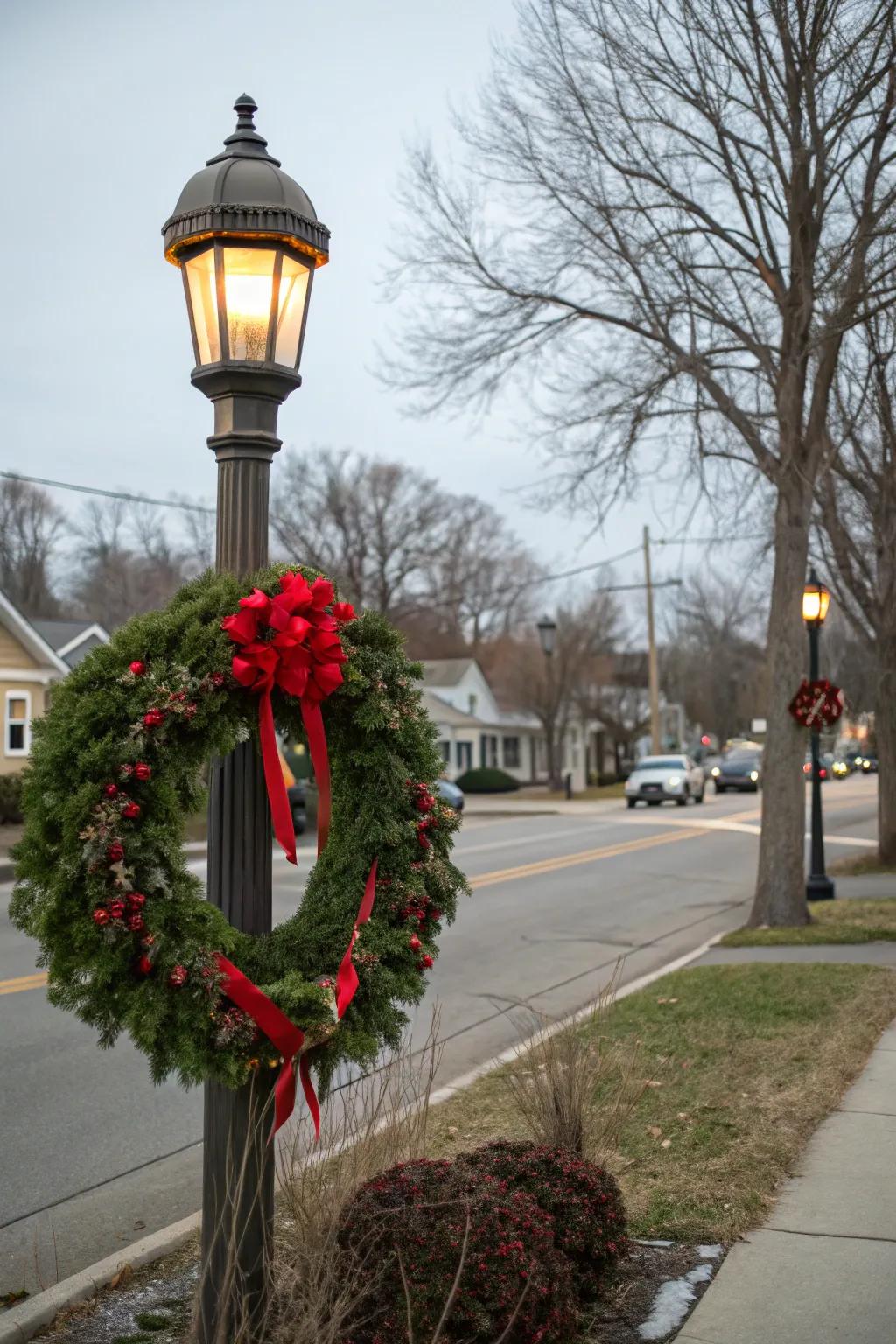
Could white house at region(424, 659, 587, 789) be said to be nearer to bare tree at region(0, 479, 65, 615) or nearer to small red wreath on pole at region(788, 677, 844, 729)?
bare tree at region(0, 479, 65, 615)

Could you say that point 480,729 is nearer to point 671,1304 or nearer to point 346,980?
point 671,1304

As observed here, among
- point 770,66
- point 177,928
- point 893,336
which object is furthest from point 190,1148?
point 893,336

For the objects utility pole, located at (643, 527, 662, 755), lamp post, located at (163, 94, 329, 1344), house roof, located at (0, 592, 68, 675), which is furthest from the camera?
utility pole, located at (643, 527, 662, 755)

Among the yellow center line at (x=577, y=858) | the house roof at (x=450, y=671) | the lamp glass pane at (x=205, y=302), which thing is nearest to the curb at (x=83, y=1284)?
the lamp glass pane at (x=205, y=302)

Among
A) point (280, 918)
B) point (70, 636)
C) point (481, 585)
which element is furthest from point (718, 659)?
point (280, 918)

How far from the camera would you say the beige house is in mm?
28953

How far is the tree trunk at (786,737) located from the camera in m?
12.1

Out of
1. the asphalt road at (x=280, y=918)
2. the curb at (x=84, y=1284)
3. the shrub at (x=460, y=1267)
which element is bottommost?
the asphalt road at (x=280, y=918)

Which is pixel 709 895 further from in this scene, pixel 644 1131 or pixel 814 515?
pixel 644 1131

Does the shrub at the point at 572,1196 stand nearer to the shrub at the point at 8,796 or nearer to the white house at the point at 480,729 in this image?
the shrub at the point at 8,796

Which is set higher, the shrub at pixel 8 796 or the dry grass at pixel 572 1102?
the shrub at pixel 8 796

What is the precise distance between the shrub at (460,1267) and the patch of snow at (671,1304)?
288 millimetres

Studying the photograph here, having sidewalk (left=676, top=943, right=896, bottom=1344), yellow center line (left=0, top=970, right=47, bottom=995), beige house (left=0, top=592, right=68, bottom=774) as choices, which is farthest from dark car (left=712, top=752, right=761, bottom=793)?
sidewalk (left=676, top=943, right=896, bottom=1344)

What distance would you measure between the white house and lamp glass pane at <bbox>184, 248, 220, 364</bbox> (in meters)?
49.1
